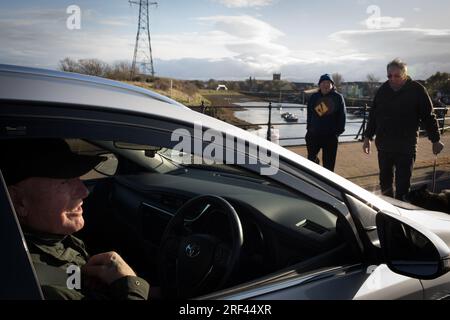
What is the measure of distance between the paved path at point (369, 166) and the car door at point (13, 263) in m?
6.44

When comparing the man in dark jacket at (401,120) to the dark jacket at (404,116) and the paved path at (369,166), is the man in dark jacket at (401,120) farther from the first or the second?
the paved path at (369,166)

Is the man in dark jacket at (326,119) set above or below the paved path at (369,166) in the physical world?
above

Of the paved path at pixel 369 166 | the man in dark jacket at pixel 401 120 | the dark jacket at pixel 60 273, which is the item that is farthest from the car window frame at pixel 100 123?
the paved path at pixel 369 166

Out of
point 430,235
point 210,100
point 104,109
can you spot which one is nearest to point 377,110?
point 430,235

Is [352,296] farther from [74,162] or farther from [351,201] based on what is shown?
[74,162]

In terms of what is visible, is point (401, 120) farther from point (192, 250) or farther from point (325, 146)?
point (192, 250)

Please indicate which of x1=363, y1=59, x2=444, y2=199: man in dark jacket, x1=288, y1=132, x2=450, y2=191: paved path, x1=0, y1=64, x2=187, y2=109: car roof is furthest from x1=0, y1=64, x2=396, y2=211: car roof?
x1=288, y1=132, x2=450, y2=191: paved path

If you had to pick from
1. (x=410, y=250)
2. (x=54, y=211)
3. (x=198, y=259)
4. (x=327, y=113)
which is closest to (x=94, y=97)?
(x=54, y=211)

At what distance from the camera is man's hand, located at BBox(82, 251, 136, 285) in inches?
60.1

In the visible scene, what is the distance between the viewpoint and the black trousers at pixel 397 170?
4.89 m

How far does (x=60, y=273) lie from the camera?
55.4 inches

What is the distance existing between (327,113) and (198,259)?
474 centimetres
